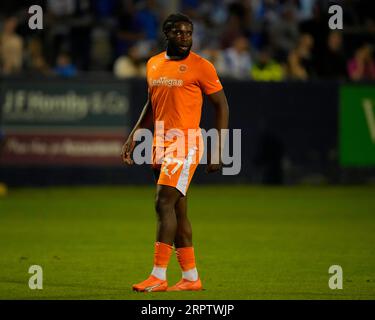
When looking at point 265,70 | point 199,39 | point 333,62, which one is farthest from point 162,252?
point 333,62

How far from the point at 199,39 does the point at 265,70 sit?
1.81m

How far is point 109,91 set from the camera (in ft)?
69.8

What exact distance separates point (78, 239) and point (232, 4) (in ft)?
37.9

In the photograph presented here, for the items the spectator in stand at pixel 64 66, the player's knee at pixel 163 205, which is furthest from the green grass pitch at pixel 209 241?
the spectator in stand at pixel 64 66

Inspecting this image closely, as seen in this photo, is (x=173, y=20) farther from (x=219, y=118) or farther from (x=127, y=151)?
(x=127, y=151)

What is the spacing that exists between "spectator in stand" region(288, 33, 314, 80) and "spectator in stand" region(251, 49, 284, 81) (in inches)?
14.8

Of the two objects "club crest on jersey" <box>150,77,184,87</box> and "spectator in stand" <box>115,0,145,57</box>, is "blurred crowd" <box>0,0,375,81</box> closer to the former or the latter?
"spectator in stand" <box>115,0,145,57</box>

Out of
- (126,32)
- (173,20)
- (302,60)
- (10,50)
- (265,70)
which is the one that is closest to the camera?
(173,20)

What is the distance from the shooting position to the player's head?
9.23 metres

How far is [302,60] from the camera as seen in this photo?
23.4 meters

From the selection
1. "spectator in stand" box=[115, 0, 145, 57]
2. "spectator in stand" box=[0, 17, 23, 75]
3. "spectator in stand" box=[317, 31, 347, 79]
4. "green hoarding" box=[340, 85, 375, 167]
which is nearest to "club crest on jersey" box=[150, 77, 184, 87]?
"spectator in stand" box=[0, 17, 23, 75]

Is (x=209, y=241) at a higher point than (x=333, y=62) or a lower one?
lower

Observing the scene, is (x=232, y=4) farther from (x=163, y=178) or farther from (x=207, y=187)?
(x=163, y=178)
